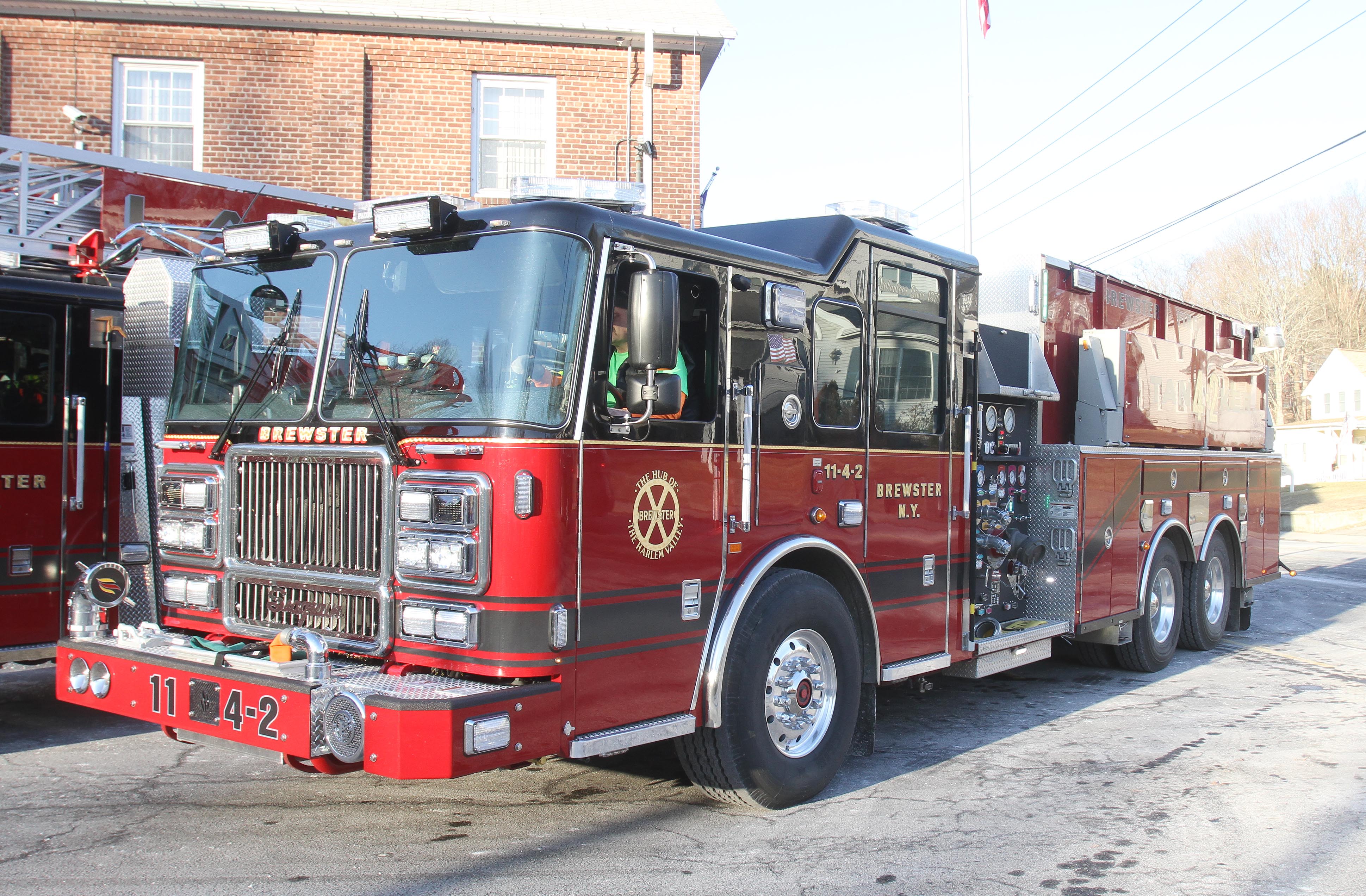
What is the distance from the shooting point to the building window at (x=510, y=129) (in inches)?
577

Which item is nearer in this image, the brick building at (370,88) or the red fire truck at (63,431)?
the red fire truck at (63,431)

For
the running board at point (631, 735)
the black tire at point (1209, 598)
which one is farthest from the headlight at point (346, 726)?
the black tire at point (1209, 598)

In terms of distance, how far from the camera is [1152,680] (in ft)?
27.6

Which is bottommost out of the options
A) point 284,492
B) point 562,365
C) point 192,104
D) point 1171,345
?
point 284,492

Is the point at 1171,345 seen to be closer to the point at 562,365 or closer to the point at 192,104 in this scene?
the point at 562,365

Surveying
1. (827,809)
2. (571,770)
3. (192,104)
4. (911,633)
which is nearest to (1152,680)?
(911,633)

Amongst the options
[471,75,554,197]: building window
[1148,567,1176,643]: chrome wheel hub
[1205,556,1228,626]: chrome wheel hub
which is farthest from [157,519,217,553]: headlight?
[471,75,554,197]: building window

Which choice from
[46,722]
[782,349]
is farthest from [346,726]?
[46,722]

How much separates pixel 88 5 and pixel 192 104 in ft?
5.21

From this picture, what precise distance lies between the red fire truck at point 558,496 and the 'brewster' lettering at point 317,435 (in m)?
0.02

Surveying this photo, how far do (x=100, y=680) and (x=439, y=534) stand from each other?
180 centimetres

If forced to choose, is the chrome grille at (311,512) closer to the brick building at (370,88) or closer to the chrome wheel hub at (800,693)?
the chrome wheel hub at (800,693)

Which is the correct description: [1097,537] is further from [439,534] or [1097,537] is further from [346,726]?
[346,726]

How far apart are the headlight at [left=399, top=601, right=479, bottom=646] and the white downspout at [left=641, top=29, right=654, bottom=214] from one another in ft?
34.5
